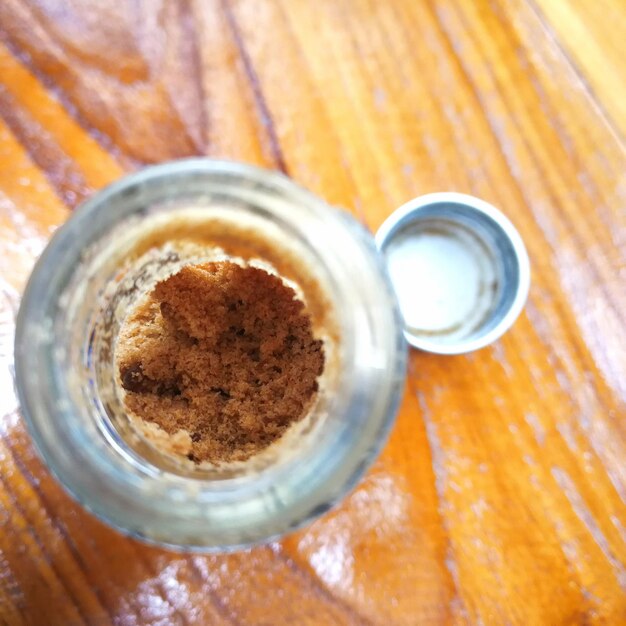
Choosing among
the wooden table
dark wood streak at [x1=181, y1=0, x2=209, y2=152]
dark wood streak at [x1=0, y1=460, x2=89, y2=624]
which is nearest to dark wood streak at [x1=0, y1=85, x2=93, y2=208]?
the wooden table

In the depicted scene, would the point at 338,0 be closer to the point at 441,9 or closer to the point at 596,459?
the point at 441,9

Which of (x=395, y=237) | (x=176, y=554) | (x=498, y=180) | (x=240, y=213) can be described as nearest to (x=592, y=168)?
(x=498, y=180)

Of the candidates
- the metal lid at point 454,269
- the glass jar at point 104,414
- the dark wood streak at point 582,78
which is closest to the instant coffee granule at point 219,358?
the glass jar at point 104,414

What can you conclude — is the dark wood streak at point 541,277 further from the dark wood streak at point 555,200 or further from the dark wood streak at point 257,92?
the dark wood streak at point 257,92

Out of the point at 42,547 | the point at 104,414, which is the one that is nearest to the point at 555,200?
the point at 104,414

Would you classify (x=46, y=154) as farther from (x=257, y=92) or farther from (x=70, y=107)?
(x=257, y=92)
